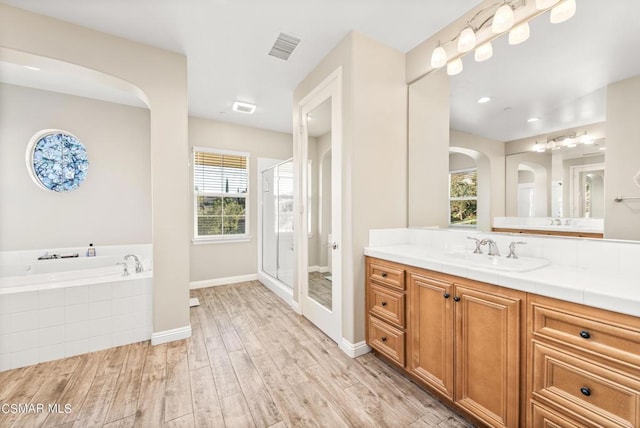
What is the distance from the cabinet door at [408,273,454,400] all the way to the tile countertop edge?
12 centimetres

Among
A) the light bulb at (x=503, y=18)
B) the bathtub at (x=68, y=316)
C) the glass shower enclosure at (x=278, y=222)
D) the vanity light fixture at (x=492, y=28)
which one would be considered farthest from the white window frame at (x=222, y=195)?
the light bulb at (x=503, y=18)

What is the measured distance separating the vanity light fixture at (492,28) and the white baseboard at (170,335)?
127 inches

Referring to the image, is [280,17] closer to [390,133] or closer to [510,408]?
[390,133]

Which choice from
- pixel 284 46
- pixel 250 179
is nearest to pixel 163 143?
pixel 284 46

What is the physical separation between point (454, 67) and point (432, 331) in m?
1.96

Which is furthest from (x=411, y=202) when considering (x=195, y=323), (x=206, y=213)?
(x=206, y=213)

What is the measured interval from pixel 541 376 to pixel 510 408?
240 millimetres

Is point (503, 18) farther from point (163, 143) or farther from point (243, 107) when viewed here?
point (243, 107)

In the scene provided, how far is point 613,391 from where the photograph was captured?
0.95 meters

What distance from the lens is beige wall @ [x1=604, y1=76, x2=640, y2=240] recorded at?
1.30 metres

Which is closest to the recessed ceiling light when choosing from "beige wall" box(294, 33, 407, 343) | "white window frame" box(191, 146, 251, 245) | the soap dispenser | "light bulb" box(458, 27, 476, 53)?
"white window frame" box(191, 146, 251, 245)

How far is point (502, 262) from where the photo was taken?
1.52 m

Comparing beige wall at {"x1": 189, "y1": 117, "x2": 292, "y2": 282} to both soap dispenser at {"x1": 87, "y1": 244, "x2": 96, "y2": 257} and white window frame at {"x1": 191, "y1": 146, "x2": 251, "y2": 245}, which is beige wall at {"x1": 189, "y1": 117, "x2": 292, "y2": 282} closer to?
white window frame at {"x1": 191, "y1": 146, "x2": 251, "y2": 245}

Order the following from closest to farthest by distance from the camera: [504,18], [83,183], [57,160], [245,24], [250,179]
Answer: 1. [504,18]
2. [245,24]
3. [57,160]
4. [83,183]
5. [250,179]
